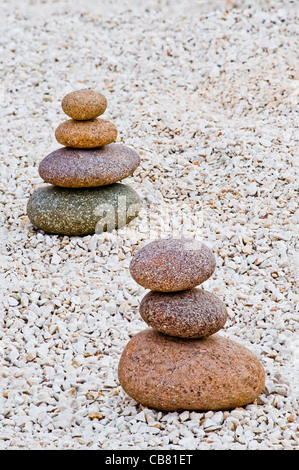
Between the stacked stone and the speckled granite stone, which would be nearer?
the stacked stone

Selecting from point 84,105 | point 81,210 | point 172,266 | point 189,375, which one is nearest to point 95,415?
point 189,375

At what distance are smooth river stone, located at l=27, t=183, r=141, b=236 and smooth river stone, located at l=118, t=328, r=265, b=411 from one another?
7.94 ft

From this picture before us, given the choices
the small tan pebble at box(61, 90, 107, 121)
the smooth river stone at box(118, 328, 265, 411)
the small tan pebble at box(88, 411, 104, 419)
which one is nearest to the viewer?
the smooth river stone at box(118, 328, 265, 411)

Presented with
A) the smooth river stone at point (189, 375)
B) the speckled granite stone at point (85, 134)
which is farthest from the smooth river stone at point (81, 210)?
the smooth river stone at point (189, 375)

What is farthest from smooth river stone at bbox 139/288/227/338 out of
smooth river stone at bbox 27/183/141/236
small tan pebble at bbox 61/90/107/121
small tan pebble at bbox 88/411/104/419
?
small tan pebble at bbox 61/90/107/121

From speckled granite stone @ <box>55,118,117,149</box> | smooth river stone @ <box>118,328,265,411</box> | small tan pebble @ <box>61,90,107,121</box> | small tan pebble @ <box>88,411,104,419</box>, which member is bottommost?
small tan pebble @ <box>88,411,104,419</box>

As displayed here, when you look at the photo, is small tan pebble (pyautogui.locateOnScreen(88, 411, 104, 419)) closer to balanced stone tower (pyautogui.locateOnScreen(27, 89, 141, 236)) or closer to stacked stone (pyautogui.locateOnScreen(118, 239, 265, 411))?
stacked stone (pyautogui.locateOnScreen(118, 239, 265, 411))

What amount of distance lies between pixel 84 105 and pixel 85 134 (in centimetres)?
29

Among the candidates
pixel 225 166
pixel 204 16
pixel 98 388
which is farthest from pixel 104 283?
pixel 204 16

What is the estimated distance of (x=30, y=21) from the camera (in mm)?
11633

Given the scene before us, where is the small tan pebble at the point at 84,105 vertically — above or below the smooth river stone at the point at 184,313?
above

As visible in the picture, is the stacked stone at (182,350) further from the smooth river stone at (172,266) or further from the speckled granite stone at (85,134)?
the speckled granite stone at (85,134)

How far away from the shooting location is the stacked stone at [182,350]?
156 inches

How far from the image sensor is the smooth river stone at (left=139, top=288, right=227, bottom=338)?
4.03 m
